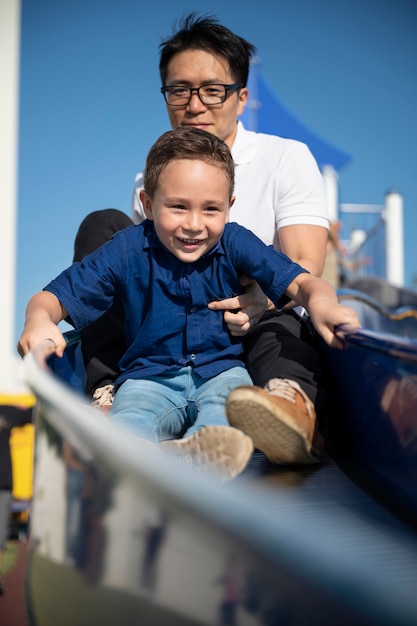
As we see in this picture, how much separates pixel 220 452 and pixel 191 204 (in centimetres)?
65

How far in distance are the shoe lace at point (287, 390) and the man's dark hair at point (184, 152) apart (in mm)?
480

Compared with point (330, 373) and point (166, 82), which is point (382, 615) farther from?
point (166, 82)

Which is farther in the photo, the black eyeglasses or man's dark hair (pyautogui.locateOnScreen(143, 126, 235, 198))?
the black eyeglasses

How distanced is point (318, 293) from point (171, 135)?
543 millimetres

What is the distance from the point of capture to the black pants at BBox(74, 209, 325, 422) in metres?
1.66

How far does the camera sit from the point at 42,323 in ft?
5.13

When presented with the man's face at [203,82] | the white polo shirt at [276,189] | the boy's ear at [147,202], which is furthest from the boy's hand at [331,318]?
the man's face at [203,82]

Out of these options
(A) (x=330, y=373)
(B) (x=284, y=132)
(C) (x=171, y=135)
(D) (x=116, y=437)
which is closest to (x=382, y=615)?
(D) (x=116, y=437)

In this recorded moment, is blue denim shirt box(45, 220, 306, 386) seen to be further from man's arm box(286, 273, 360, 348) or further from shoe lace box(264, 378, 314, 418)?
shoe lace box(264, 378, 314, 418)

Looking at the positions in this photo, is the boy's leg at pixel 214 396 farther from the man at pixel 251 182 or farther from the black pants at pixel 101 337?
the black pants at pixel 101 337

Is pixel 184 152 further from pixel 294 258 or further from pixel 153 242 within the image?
pixel 294 258

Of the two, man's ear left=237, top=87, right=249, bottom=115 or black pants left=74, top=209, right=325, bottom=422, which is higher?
man's ear left=237, top=87, right=249, bottom=115

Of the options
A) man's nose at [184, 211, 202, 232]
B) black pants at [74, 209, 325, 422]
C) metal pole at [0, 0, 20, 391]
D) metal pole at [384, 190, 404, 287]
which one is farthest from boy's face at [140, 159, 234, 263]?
metal pole at [384, 190, 404, 287]

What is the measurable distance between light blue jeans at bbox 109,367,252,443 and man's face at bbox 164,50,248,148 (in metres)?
0.86
